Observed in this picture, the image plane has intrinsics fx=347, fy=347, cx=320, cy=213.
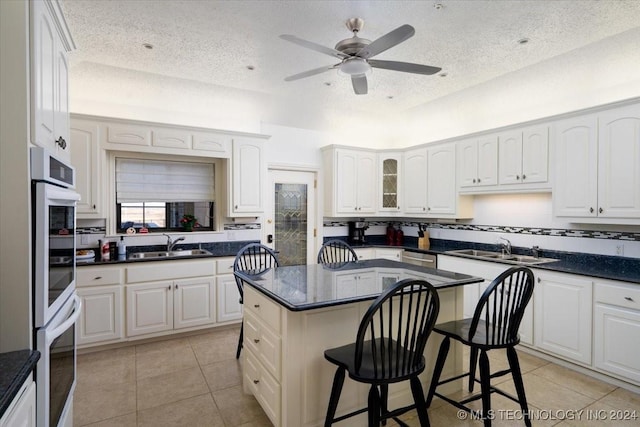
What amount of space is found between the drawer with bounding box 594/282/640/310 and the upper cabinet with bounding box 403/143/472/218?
71.4 inches

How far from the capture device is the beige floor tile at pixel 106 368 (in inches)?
114

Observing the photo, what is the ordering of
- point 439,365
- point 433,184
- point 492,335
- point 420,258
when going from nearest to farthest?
point 492,335 → point 439,365 → point 420,258 → point 433,184

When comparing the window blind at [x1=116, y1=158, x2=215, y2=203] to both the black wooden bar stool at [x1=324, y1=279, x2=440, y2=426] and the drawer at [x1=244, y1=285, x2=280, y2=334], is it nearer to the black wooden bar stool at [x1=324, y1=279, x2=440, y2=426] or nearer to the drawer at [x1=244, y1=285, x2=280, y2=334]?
the drawer at [x1=244, y1=285, x2=280, y2=334]

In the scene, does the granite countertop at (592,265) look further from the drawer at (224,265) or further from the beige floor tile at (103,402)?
the beige floor tile at (103,402)

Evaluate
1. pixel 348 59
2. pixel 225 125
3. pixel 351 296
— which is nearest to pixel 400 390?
pixel 351 296

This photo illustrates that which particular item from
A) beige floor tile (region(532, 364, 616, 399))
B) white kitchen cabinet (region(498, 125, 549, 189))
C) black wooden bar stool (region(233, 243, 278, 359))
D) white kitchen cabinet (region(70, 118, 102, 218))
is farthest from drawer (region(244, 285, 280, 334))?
white kitchen cabinet (region(498, 125, 549, 189))

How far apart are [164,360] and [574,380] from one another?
3.60 metres

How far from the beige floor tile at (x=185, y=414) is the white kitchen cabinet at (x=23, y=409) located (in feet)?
4.01

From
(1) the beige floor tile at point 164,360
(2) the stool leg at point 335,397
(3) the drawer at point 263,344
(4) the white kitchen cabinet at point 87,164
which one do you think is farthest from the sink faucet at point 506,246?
(4) the white kitchen cabinet at point 87,164

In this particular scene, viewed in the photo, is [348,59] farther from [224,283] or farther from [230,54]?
[224,283]

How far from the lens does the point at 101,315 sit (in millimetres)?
3428

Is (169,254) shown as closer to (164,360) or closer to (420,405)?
(164,360)

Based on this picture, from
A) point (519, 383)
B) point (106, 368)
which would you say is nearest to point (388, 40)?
point (519, 383)

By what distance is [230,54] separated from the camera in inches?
125
